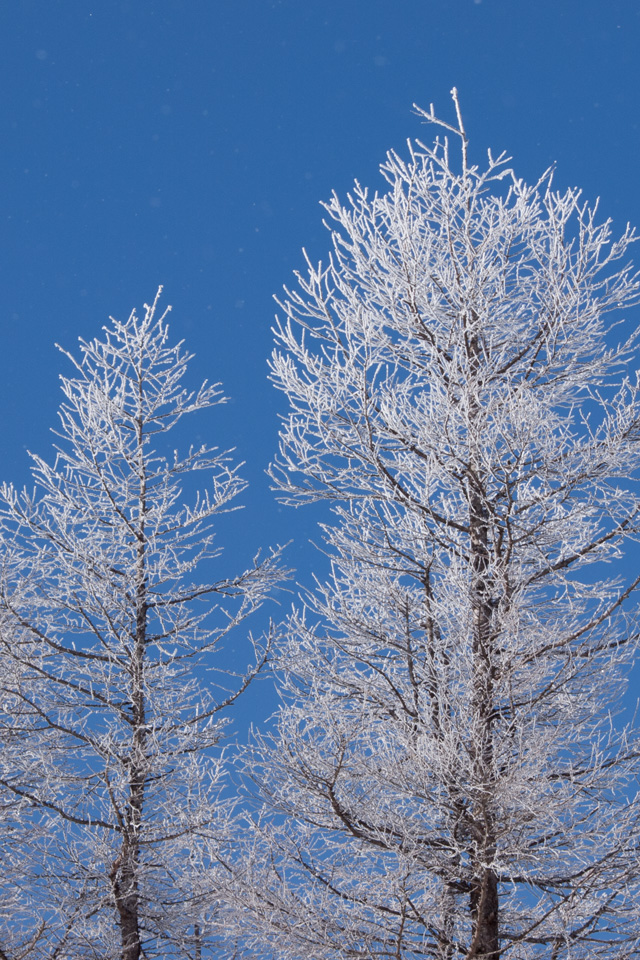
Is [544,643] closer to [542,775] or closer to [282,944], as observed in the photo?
[542,775]

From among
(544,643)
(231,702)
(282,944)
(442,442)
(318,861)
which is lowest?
(282,944)

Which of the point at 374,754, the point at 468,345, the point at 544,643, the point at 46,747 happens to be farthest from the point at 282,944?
the point at 468,345

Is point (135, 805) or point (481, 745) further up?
point (135, 805)

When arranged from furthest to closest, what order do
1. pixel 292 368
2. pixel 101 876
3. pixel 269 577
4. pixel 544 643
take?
pixel 269 577 < pixel 101 876 < pixel 292 368 < pixel 544 643

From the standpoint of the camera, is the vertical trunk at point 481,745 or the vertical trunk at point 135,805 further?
the vertical trunk at point 135,805

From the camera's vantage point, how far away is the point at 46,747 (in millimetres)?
8148

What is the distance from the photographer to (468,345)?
668 cm

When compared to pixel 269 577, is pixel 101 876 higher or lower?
lower

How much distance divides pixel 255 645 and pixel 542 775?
3596 mm

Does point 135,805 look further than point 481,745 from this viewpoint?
Yes

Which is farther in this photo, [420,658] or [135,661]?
[135,661]

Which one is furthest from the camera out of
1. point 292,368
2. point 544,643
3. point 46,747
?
point 46,747

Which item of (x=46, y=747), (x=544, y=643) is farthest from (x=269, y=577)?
(x=544, y=643)

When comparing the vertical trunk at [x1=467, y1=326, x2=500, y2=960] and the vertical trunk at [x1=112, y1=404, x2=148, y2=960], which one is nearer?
the vertical trunk at [x1=467, y1=326, x2=500, y2=960]
